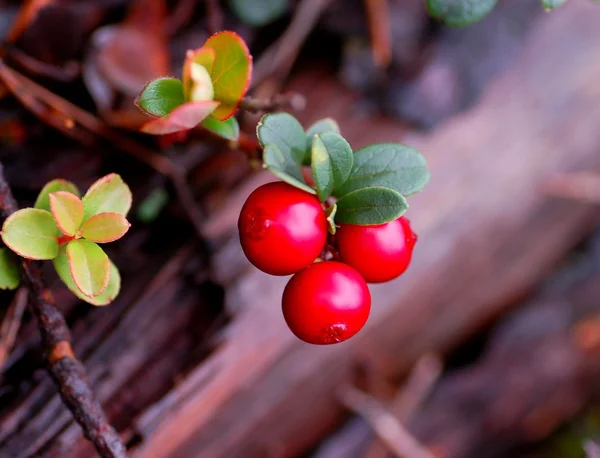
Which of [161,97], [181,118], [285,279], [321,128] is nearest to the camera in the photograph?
[181,118]

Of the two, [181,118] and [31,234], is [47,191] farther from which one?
[181,118]

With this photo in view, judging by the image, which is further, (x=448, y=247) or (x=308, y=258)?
(x=448, y=247)

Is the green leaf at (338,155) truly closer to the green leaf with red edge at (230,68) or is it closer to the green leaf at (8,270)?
the green leaf with red edge at (230,68)

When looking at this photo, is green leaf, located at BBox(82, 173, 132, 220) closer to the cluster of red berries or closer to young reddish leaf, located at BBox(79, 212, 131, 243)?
young reddish leaf, located at BBox(79, 212, 131, 243)

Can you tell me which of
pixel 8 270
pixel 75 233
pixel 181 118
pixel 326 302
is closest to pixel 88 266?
pixel 75 233

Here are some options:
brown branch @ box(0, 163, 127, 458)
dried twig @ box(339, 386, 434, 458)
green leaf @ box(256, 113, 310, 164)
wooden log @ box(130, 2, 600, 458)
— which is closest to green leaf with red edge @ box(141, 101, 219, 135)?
green leaf @ box(256, 113, 310, 164)

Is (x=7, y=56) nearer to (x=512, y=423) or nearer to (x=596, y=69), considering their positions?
(x=596, y=69)

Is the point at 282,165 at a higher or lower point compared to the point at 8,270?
higher
